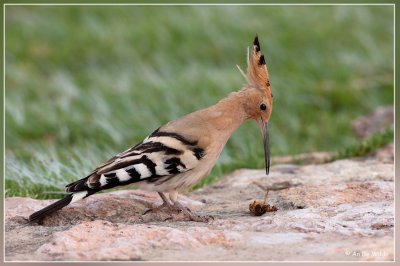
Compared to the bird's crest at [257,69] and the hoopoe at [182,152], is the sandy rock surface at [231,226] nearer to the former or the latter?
the hoopoe at [182,152]

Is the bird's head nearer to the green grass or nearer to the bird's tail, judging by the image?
the bird's tail

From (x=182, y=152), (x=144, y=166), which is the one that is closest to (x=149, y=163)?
(x=144, y=166)

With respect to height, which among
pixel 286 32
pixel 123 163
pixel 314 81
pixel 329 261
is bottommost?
pixel 329 261

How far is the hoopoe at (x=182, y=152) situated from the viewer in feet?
11.7

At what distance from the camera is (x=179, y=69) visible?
27.9 ft

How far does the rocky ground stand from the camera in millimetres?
3021

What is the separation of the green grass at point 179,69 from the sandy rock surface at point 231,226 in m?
1.61

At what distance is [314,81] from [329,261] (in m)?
5.39

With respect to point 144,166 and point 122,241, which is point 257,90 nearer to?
point 144,166

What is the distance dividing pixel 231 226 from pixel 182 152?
1.63ft

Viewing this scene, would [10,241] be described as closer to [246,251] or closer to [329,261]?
[246,251]

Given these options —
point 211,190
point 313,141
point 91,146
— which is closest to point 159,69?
point 313,141

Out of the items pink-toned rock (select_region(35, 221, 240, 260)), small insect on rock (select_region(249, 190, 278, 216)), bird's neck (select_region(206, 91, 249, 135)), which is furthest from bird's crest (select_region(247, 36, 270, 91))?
pink-toned rock (select_region(35, 221, 240, 260))

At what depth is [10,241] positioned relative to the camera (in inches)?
133
